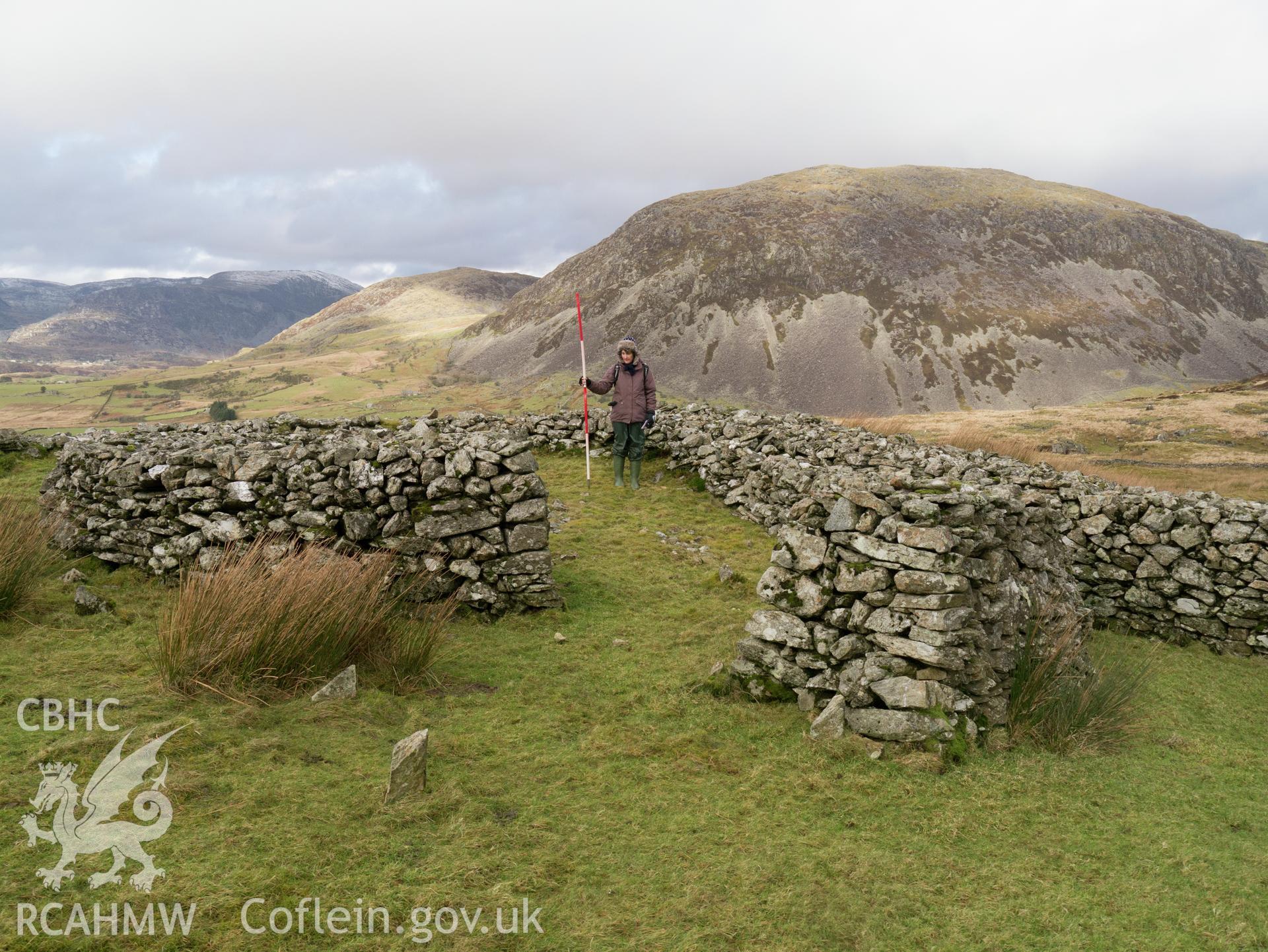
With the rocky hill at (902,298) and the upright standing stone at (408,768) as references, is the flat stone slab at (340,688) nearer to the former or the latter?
the upright standing stone at (408,768)

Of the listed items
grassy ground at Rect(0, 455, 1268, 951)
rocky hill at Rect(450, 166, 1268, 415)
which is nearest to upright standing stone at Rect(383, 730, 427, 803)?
grassy ground at Rect(0, 455, 1268, 951)

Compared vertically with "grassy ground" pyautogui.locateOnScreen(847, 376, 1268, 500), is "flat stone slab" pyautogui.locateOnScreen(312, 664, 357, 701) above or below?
below

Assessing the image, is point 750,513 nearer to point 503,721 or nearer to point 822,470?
point 822,470

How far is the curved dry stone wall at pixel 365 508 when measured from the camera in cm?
742

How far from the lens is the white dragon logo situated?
3.19 meters

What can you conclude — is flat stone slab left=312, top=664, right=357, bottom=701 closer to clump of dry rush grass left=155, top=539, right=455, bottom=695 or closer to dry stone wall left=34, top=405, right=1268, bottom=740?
clump of dry rush grass left=155, top=539, right=455, bottom=695

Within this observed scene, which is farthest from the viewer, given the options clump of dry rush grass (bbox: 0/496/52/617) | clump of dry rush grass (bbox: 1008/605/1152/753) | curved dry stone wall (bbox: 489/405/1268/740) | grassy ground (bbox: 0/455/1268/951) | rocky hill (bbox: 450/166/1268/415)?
rocky hill (bbox: 450/166/1268/415)

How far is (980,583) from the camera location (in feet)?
18.5

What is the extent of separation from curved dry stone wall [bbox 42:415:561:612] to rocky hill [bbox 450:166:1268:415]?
6755 cm

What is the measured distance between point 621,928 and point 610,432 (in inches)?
548

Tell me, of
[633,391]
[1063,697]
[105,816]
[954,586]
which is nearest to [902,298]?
[633,391]

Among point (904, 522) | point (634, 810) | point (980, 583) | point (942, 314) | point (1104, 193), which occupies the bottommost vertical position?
point (634, 810)

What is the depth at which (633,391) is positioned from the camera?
13.1 meters

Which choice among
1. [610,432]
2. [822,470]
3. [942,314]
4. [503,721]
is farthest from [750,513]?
[942,314]
